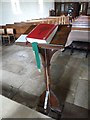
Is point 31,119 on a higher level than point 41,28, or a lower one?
lower

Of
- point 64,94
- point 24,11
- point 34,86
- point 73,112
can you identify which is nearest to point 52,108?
point 73,112

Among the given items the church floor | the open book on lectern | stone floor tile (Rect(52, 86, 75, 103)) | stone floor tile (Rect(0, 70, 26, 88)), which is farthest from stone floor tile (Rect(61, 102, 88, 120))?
the open book on lectern

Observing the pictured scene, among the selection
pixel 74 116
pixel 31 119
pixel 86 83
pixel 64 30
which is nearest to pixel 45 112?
pixel 31 119

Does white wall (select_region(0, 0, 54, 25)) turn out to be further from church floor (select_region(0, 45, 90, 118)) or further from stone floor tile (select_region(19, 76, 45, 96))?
stone floor tile (select_region(19, 76, 45, 96))

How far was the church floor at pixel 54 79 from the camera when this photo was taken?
2010 mm

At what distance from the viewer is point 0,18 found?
8.41 meters

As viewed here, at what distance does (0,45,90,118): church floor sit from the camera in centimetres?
201

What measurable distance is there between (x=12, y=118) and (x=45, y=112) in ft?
1.52

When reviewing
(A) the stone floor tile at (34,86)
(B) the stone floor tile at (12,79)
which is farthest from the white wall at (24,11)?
(A) the stone floor tile at (34,86)

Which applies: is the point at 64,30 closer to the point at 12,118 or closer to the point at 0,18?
the point at 12,118

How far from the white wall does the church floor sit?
585 centimetres

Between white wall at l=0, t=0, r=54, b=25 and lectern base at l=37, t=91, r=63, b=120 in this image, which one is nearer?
lectern base at l=37, t=91, r=63, b=120

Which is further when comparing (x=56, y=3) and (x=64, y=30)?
(x=56, y=3)

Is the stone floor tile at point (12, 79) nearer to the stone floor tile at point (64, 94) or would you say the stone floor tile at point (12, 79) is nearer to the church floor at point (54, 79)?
the church floor at point (54, 79)
